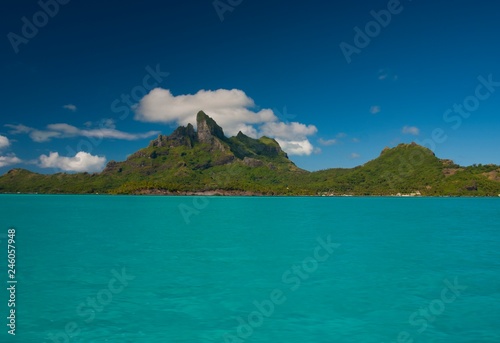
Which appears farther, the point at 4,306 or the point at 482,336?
the point at 4,306

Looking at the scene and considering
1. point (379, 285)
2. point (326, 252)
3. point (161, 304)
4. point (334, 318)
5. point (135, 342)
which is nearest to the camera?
point (135, 342)

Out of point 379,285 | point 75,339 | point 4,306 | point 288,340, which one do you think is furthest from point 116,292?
point 379,285

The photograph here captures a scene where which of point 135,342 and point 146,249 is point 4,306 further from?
point 146,249

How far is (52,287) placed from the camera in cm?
2555

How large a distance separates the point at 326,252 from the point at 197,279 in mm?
19963

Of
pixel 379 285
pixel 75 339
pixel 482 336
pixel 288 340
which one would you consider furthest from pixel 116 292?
pixel 482 336

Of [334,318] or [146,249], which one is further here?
[146,249]

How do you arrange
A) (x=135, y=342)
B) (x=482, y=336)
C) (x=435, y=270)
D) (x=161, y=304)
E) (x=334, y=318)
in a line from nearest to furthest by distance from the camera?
(x=135, y=342), (x=482, y=336), (x=334, y=318), (x=161, y=304), (x=435, y=270)

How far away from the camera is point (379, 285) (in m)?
27.7

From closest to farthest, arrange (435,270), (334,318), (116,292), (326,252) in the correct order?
(334,318) → (116,292) → (435,270) → (326,252)

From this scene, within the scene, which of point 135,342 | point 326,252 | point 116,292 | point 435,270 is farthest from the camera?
point 326,252

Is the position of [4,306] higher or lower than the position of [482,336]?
higher

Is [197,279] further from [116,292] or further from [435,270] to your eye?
[435,270]

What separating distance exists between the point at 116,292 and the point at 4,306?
648 cm
